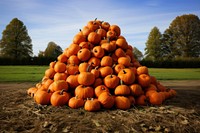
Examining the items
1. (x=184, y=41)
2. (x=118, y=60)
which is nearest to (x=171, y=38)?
(x=184, y=41)

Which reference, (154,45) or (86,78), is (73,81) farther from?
(154,45)

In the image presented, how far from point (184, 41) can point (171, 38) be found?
3.93m

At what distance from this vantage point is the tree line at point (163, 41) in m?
46.1

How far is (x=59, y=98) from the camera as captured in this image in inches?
176

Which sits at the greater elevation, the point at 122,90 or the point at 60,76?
the point at 60,76

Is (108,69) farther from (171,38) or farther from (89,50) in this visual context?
(171,38)

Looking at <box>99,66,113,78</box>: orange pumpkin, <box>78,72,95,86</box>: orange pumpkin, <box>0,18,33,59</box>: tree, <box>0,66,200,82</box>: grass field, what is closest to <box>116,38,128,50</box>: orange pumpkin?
<box>99,66,113,78</box>: orange pumpkin

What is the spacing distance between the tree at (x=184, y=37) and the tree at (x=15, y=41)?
33.0 meters

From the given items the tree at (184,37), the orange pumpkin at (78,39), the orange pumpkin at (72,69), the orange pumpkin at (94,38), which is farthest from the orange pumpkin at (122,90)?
the tree at (184,37)

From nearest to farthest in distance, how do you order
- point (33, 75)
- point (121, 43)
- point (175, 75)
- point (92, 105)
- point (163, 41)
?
point (92, 105) < point (121, 43) < point (33, 75) < point (175, 75) < point (163, 41)

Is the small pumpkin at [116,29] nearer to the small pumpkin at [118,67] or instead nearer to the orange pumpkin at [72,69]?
the small pumpkin at [118,67]

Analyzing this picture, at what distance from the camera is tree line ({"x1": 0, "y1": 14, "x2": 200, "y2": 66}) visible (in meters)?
46.1

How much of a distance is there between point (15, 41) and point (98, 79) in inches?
1835

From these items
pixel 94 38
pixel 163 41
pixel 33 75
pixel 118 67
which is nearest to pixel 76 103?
pixel 118 67
